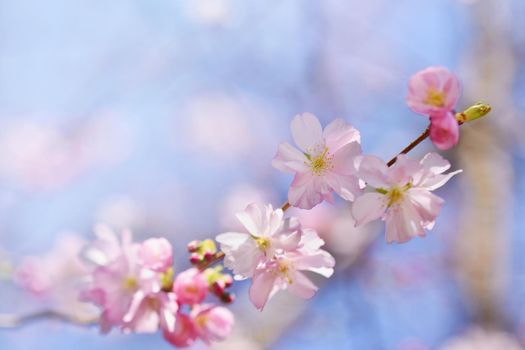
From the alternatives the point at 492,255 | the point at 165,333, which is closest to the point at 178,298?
the point at 165,333

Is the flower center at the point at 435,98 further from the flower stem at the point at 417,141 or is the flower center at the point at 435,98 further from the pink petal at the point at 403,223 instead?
the pink petal at the point at 403,223

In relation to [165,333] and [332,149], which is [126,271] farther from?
[332,149]

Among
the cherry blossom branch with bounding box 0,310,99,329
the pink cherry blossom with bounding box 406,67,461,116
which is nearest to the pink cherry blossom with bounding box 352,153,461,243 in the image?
the pink cherry blossom with bounding box 406,67,461,116

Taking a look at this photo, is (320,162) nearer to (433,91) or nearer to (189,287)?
(433,91)

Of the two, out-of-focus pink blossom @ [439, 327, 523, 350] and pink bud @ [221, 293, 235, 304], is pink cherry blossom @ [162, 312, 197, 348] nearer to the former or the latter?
pink bud @ [221, 293, 235, 304]

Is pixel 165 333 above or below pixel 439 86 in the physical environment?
below

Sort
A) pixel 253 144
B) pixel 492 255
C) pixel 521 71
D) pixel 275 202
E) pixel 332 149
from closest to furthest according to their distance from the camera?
pixel 332 149 → pixel 492 255 → pixel 521 71 → pixel 275 202 → pixel 253 144

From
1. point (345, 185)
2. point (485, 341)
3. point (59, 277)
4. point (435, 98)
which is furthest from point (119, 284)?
point (485, 341)
